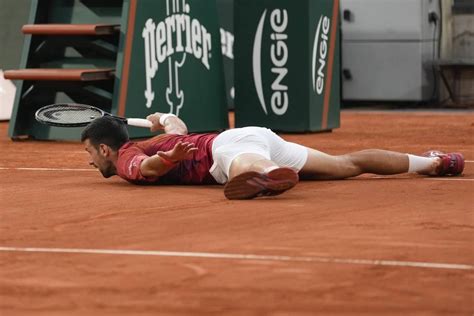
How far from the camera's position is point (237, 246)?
4766 millimetres

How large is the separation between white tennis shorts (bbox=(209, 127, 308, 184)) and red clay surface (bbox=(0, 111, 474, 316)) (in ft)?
0.48

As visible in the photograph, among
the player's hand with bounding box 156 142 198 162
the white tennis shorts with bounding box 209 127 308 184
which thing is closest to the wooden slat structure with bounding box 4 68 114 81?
the white tennis shorts with bounding box 209 127 308 184

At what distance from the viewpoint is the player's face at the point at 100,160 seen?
21.9ft

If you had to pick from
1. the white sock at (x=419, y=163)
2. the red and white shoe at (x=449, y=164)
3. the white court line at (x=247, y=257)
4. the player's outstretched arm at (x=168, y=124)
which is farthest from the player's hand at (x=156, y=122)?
the white court line at (x=247, y=257)

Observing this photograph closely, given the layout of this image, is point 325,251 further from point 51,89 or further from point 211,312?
point 51,89

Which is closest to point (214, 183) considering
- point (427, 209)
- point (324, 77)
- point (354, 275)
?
point (427, 209)

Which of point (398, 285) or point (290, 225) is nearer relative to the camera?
point (398, 285)

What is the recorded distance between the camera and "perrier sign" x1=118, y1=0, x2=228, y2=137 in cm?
1067

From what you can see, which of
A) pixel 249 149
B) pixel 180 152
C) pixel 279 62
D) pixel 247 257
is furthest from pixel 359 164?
pixel 279 62

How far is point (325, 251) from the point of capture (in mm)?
4617

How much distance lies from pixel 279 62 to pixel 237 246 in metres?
7.42

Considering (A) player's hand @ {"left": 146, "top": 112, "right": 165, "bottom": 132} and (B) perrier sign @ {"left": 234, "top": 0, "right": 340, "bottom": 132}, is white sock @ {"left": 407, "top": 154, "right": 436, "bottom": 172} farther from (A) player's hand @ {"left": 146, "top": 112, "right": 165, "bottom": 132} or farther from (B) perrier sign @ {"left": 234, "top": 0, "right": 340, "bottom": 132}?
(B) perrier sign @ {"left": 234, "top": 0, "right": 340, "bottom": 132}

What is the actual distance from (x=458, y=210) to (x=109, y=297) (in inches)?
99.6

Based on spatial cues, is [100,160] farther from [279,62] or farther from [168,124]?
[279,62]
